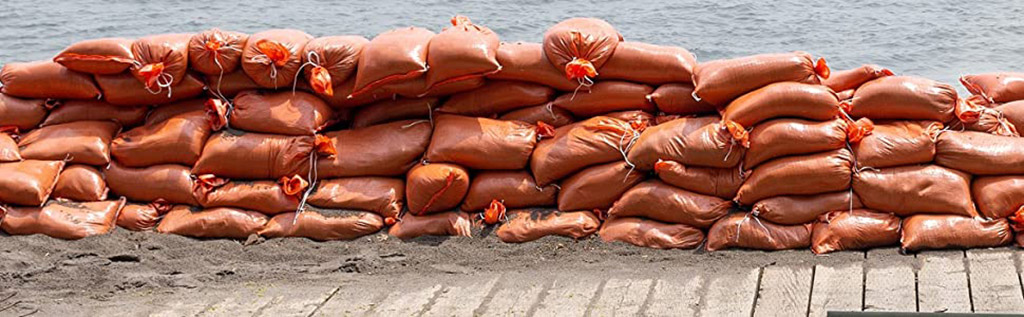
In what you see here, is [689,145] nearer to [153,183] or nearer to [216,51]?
[216,51]

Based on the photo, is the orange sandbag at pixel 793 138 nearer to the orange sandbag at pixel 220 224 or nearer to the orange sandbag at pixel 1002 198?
the orange sandbag at pixel 1002 198

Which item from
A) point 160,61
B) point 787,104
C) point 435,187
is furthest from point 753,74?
point 160,61

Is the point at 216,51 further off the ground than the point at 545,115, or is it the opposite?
the point at 216,51

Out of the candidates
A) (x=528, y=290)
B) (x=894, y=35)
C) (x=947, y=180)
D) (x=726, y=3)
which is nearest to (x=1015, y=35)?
(x=894, y=35)

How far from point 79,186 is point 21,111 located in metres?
0.59

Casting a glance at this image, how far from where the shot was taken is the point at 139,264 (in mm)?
6891

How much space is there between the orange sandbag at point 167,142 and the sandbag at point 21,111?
1.61 ft

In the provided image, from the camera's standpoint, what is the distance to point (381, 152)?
714 cm

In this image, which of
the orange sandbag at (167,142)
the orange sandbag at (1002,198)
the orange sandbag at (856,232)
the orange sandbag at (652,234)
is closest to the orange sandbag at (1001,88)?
the orange sandbag at (1002,198)

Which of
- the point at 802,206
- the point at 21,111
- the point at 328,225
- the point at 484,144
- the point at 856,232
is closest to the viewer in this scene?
the point at 856,232

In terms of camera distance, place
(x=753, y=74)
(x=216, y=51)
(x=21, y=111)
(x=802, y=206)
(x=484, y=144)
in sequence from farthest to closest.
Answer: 1. (x=21, y=111)
2. (x=216, y=51)
3. (x=484, y=144)
4. (x=753, y=74)
5. (x=802, y=206)

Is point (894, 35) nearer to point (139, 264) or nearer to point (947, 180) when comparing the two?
point (947, 180)

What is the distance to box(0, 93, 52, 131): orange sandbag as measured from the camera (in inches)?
296

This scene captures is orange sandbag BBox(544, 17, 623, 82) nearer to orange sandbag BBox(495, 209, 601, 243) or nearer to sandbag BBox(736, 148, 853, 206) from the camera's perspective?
orange sandbag BBox(495, 209, 601, 243)
